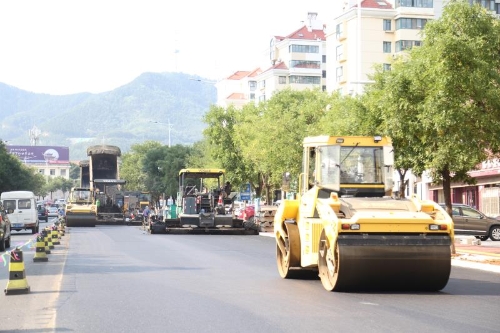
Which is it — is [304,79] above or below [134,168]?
above

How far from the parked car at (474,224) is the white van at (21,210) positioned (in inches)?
895

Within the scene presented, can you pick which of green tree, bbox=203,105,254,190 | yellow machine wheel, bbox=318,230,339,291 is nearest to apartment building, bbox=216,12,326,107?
green tree, bbox=203,105,254,190

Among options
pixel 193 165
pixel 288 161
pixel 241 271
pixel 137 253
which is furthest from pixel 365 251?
pixel 193 165

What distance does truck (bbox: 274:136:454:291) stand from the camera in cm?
1491

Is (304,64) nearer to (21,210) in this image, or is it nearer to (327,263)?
(21,210)

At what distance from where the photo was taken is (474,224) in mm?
39219

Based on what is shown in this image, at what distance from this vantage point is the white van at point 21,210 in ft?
162

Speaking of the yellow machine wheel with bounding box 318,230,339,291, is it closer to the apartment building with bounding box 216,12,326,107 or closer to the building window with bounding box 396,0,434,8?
the building window with bounding box 396,0,434,8

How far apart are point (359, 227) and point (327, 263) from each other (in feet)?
3.63

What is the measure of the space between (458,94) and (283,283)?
8052 millimetres

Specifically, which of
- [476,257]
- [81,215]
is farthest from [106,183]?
[476,257]

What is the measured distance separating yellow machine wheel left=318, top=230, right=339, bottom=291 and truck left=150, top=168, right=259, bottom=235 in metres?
29.4

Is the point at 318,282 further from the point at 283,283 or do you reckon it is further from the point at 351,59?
the point at 351,59

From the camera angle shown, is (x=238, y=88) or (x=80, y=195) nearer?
(x=80, y=195)
